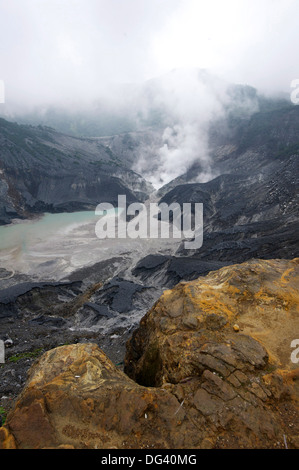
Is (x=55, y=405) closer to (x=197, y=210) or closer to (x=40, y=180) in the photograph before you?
(x=197, y=210)

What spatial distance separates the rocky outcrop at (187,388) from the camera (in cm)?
409

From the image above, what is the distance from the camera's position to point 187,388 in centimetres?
498

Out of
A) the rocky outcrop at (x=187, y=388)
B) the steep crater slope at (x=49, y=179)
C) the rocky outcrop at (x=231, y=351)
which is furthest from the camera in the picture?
the steep crater slope at (x=49, y=179)

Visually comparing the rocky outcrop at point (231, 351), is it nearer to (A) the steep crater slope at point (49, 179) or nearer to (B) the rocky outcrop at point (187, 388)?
(B) the rocky outcrop at point (187, 388)

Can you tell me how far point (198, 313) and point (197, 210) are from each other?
3830 cm

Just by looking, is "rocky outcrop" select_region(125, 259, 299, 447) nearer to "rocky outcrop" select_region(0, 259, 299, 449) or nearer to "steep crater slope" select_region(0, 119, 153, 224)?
"rocky outcrop" select_region(0, 259, 299, 449)

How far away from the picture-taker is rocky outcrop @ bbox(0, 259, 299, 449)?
4.09m

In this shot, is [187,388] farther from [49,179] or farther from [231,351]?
[49,179]

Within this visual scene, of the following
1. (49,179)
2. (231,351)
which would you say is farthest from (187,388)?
(49,179)

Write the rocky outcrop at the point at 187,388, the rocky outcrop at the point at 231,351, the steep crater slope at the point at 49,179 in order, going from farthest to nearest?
the steep crater slope at the point at 49,179 < the rocky outcrop at the point at 231,351 < the rocky outcrop at the point at 187,388

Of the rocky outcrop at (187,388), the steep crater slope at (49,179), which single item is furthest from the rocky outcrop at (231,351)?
the steep crater slope at (49,179)

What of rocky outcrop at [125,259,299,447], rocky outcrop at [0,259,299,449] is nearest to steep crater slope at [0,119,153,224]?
rocky outcrop at [125,259,299,447]

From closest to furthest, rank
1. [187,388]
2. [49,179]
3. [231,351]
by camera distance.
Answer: [187,388] → [231,351] → [49,179]
